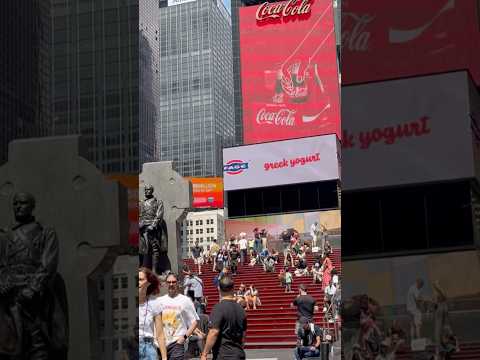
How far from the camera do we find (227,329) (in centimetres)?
691

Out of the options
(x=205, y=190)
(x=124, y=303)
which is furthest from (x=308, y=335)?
(x=205, y=190)

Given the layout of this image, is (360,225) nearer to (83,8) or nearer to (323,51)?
(83,8)

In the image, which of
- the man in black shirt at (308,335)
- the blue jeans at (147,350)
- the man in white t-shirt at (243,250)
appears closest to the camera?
the blue jeans at (147,350)

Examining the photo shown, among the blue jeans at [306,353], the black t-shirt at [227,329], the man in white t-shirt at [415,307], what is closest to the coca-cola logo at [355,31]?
the man in white t-shirt at [415,307]

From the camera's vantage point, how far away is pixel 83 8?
9461mm

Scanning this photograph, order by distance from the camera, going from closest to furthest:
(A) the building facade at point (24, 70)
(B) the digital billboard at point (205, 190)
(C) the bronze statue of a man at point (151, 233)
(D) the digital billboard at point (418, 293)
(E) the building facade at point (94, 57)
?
1. (D) the digital billboard at point (418, 293)
2. (A) the building facade at point (24, 70)
3. (E) the building facade at point (94, 57)
4. (C) the bronze statue of a man at point (151, 233)
5. (B) the digital billboard at point (205, 190)

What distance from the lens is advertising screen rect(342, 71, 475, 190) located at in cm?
689

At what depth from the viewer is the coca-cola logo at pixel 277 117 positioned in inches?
1682

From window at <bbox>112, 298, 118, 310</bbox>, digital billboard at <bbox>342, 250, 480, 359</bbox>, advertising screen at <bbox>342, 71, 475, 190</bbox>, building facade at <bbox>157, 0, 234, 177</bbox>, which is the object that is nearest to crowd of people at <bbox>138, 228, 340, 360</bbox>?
window at <bbox>112, 298, 118, 310</bbox>

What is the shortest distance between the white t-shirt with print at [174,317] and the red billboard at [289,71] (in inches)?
1342

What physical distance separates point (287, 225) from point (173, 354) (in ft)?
99.0

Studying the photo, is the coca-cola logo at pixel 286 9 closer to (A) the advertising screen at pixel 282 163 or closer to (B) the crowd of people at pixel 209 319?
(A) the advertising screen at pixel 282 163

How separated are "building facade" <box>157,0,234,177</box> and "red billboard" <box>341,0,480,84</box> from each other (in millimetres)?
117333

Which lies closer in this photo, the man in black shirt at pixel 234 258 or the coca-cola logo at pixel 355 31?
the coca-cola logo at pixel 355 31
